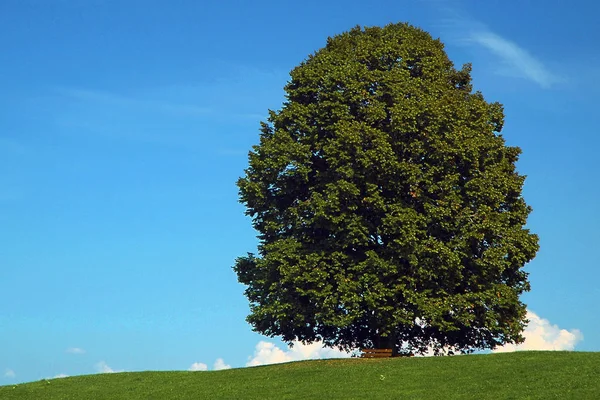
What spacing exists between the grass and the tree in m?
3.30

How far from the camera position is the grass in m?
35.5

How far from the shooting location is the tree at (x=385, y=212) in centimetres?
4572

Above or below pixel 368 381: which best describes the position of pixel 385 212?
above

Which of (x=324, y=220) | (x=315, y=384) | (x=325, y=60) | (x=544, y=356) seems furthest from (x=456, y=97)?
(x=315, y=384)

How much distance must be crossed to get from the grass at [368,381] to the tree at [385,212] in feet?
10.8

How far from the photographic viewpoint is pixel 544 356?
4297 cm

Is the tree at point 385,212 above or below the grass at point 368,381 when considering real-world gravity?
above

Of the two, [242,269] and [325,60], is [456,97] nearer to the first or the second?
[325,60]

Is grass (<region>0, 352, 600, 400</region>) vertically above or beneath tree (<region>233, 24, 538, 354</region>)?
beneath

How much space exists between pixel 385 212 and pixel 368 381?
10780mm

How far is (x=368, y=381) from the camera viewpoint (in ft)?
129

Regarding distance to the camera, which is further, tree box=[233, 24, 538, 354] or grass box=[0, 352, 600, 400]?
tree box=[233, 24, 538, 354]

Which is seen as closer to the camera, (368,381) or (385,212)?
(368,381)

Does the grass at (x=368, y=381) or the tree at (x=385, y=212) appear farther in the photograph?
the tree at (x=385, y=212)
